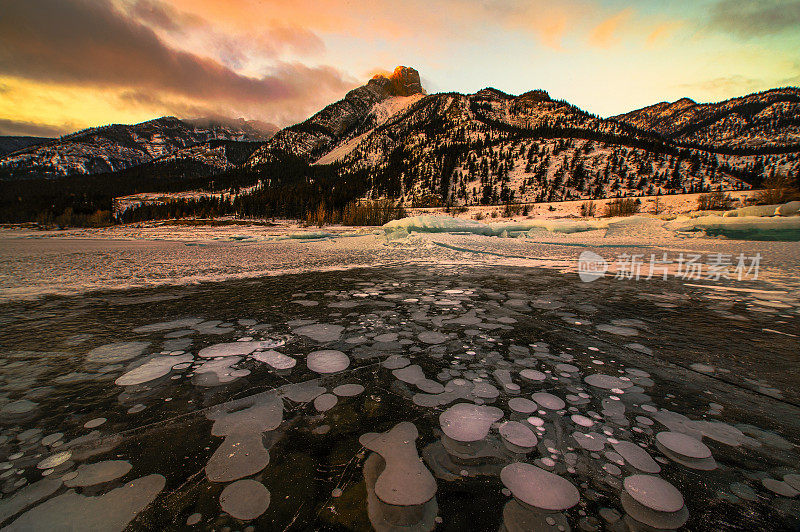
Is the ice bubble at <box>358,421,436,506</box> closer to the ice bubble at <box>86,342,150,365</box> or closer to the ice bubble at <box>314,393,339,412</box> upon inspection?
the ice bubble at <box>314,393,339,412</box>

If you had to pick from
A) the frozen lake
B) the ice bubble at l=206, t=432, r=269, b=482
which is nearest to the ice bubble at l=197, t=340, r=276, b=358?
the frozen lake

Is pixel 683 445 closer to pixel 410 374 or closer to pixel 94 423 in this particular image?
pixel 410 374

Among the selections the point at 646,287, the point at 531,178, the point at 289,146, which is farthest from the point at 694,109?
the point at 646,287

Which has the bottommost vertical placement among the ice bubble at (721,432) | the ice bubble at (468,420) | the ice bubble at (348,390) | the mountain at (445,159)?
the ice bubble at (348,390)

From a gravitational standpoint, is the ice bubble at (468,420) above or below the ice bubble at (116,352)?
above

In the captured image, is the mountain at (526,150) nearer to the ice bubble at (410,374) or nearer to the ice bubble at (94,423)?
the ice bubble at (410,374)

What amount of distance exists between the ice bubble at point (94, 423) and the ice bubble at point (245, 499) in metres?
0.62

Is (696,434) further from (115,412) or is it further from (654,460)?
(115,412)

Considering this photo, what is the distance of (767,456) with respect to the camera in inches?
35.5

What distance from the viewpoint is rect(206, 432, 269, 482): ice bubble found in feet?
2.72

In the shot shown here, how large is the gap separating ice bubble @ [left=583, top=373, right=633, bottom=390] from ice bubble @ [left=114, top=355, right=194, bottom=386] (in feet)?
6.34

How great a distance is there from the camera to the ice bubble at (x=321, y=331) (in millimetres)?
1817

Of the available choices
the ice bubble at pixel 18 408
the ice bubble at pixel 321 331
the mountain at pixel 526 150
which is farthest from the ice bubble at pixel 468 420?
the mountain at pixel 526 150

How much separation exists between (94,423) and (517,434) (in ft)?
4.76
